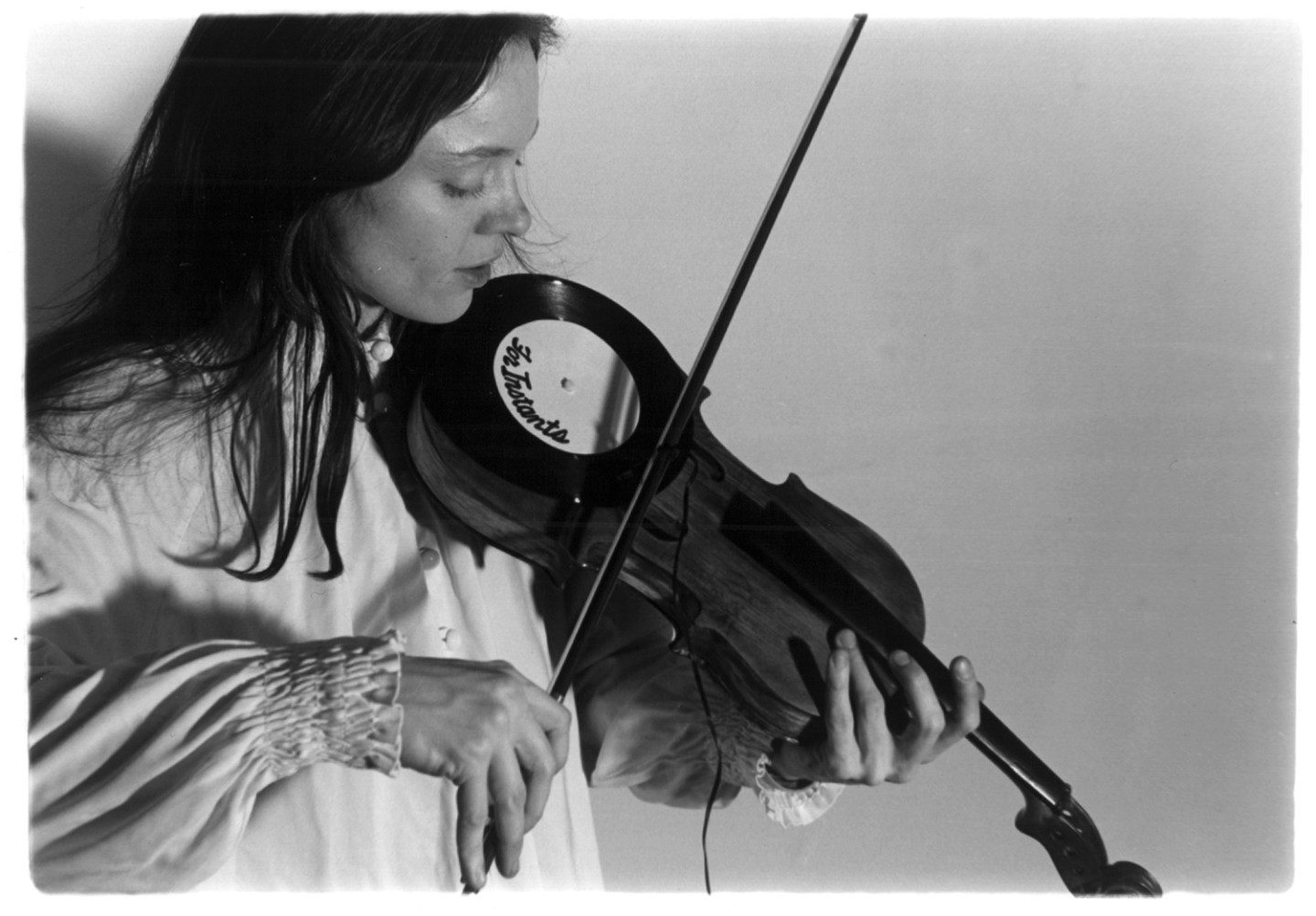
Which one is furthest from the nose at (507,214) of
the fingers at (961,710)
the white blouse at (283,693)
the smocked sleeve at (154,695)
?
the fingers at (961,710)

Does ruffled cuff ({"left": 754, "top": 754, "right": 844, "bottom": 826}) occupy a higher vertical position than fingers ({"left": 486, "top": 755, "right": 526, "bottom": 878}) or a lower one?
higher

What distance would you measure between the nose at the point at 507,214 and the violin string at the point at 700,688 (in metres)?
0.28

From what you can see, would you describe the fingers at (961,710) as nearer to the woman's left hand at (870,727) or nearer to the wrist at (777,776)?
the woman's left hand at (870,727)

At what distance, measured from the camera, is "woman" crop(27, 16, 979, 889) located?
105 cm

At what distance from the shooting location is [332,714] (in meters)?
1.00

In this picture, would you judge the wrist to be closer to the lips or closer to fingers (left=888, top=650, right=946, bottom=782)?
fingers (left=888, top=650, right=946, bottom=782)

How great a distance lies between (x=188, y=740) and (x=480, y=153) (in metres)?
0.59

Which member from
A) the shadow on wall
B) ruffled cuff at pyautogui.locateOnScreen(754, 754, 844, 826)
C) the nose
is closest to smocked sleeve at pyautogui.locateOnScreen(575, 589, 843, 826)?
ruffled cuff at pyautogui.locateOnScreen(754, 754, 844, 826)

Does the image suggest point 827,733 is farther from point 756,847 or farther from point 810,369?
point 810,369

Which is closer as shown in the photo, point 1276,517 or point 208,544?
point 208,544

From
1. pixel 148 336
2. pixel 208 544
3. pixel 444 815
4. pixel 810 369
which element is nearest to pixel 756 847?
pixel 444 815

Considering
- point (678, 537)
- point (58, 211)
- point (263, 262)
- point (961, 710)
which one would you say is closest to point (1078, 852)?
point (961, 710)

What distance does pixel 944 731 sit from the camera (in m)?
1.12

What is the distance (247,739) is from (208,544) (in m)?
0.20
